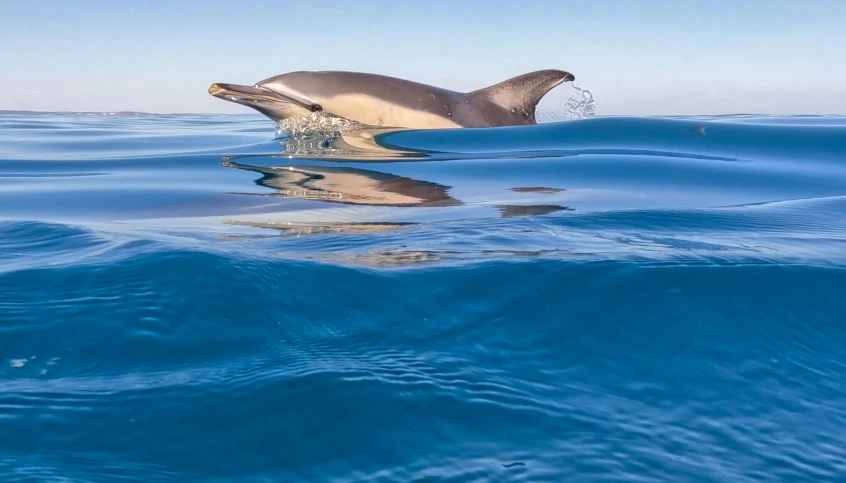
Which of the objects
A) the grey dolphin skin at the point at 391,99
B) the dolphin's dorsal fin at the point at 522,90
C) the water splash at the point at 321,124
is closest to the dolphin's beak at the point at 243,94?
the grey dolphin skin at the point at 391,99

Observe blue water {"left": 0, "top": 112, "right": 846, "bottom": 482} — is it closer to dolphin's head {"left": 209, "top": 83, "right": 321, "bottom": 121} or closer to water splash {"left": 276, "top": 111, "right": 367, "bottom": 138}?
dolphin's head {"left": 209, "top": 83, "right": 321, "bottom": 121}

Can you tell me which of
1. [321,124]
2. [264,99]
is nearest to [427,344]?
[264,99]

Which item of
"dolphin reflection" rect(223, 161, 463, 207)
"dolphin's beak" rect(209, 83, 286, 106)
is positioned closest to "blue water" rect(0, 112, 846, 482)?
"dolphin reflection" rect(223, 161, 463, 207)

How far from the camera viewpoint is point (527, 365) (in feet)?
9.51

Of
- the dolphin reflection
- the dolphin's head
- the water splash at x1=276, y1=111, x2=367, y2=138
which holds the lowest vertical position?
the dolphin reflection

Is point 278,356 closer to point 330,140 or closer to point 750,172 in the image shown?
point 750,172

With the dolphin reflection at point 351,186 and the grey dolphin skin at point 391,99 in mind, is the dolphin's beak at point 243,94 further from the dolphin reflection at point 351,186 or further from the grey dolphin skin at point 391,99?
the dolphin reflection at point 351,186

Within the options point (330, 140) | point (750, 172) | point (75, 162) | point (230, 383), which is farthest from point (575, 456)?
point (75, 162)

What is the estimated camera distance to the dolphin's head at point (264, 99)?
1052cm

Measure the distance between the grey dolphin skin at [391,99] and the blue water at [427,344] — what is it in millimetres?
5161

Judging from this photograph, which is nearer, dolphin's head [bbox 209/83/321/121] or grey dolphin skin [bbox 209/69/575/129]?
dolphin's head [bbox 209/83/321/121]

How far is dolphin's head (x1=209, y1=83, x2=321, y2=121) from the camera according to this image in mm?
10516

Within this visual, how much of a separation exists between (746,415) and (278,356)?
159 centimetres

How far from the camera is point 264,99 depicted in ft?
35.4
